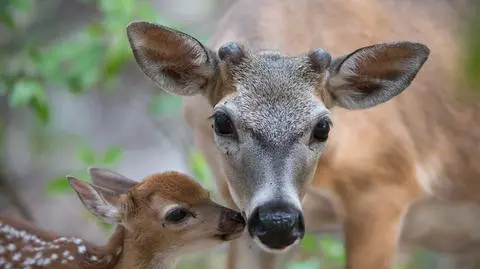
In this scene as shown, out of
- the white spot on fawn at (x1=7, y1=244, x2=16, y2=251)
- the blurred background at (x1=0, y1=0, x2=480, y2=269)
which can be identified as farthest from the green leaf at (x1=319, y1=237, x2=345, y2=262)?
the white spot on fawn at (x1=7, y1=244, x2=16, y2=251)

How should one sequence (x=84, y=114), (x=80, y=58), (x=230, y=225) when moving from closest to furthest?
(x=230, y=225)
(x=80, y=58)
(x=84, y=114)

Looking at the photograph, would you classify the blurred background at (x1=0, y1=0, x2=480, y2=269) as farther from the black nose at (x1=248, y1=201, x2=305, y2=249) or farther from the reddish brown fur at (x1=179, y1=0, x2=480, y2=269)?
the black nose at (x1=248, y1=201, x2=305, y2=249)

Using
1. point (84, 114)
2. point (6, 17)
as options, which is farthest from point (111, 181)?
point (84, 114)

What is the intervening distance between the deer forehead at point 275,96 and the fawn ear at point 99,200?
19.1 inches

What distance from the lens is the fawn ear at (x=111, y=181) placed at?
12.1 ft

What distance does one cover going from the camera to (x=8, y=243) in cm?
366

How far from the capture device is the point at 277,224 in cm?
303

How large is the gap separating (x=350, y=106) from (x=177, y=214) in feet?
2.88

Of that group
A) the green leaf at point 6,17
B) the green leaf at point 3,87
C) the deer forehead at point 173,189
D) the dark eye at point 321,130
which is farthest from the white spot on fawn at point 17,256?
A: the green leaf at point 6,17

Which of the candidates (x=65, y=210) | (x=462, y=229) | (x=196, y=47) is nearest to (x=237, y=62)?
(x=196, y=47)

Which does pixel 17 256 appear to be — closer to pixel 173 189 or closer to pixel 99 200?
pixel 99 200

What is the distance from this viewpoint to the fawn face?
10.5 feet

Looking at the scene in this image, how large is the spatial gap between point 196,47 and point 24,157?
17.4ft

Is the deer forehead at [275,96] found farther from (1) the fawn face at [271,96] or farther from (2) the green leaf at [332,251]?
(2) the green leaf at [332,251]
